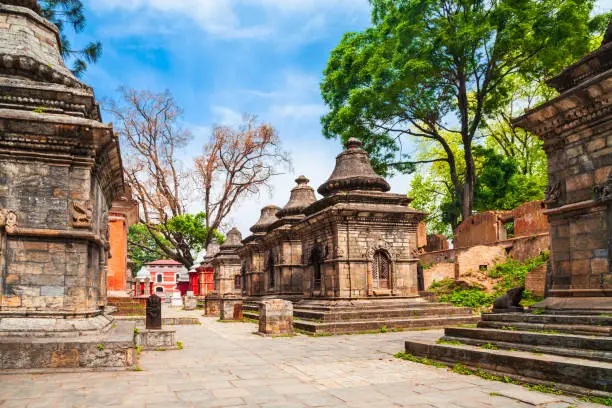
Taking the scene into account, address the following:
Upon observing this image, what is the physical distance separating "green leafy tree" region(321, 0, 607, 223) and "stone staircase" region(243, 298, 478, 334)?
492 inches

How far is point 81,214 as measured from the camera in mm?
7547

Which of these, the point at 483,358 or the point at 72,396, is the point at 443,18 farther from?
the point at 72,396

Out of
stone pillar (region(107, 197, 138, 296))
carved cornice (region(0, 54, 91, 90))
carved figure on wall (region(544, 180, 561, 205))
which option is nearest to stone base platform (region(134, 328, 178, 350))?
carved cornice (region(0, 54, 91, 90))

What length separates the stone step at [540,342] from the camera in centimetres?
589

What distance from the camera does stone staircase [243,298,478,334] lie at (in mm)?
13132

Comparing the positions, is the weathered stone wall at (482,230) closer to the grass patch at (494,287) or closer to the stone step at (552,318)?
the grass patch at (494,287)

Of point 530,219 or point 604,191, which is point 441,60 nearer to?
point 530,219

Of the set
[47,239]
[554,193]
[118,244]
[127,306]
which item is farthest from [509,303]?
[118,244]

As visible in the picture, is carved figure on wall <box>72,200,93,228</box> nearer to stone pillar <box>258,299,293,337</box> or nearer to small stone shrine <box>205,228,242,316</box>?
stone pillar <box>258,299,293,337</box>

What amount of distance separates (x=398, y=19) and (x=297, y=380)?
24.4 m

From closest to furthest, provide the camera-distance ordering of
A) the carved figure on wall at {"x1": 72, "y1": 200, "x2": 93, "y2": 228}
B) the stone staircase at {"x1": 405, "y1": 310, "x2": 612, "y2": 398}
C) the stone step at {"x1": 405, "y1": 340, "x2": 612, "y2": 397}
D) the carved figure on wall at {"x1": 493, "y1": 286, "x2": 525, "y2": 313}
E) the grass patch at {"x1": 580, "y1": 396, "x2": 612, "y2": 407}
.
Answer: the grass patch at {"x1": 580, "y1": 396, "x2": 612, "y2": 407}, the stone step at {"x1": 405, "y1": 340, "x2": 612, "y2": 397}, the stone staircase at {"x1": 405, "y1": 310, "x2": 612, "y2": 398}, the carved figure on wall at {"x1": 72, "y1": 200, "x2": 93, "y2": 228}, the carved figure on wall at {"x1": 493, "y1": 286, "x2": 525, "y2": 313}

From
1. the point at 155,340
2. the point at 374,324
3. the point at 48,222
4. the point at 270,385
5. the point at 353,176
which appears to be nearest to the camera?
the point at 270,385

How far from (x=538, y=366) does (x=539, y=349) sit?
0.58m

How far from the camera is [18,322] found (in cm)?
698
